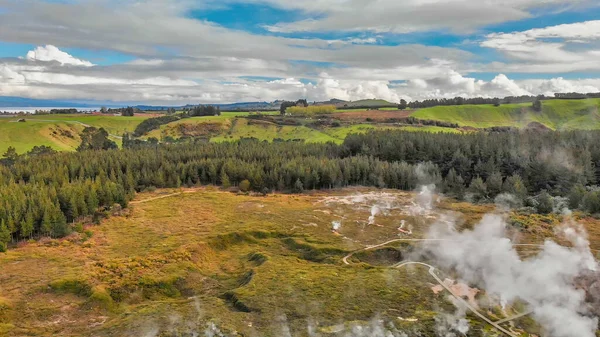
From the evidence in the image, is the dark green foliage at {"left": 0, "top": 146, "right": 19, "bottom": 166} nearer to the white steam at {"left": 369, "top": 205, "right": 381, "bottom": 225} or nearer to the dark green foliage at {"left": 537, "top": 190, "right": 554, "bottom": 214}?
the white steam at {"left": 369, "top": 205, "right": 381, "bottom": 225}

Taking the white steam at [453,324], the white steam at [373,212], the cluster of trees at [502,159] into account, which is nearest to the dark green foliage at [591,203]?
the cluster of trees at [502,159]

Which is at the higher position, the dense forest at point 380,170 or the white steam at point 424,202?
the dense forest at point 380,170

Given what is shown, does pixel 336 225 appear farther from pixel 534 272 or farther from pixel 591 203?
pixel 591 203

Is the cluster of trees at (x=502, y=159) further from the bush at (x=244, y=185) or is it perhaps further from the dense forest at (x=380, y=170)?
the bush at (x=244, y=185)

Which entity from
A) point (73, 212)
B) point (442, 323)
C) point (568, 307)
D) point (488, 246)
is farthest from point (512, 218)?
point (73, 212)

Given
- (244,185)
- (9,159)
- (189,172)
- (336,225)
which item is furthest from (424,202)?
(9,159)
